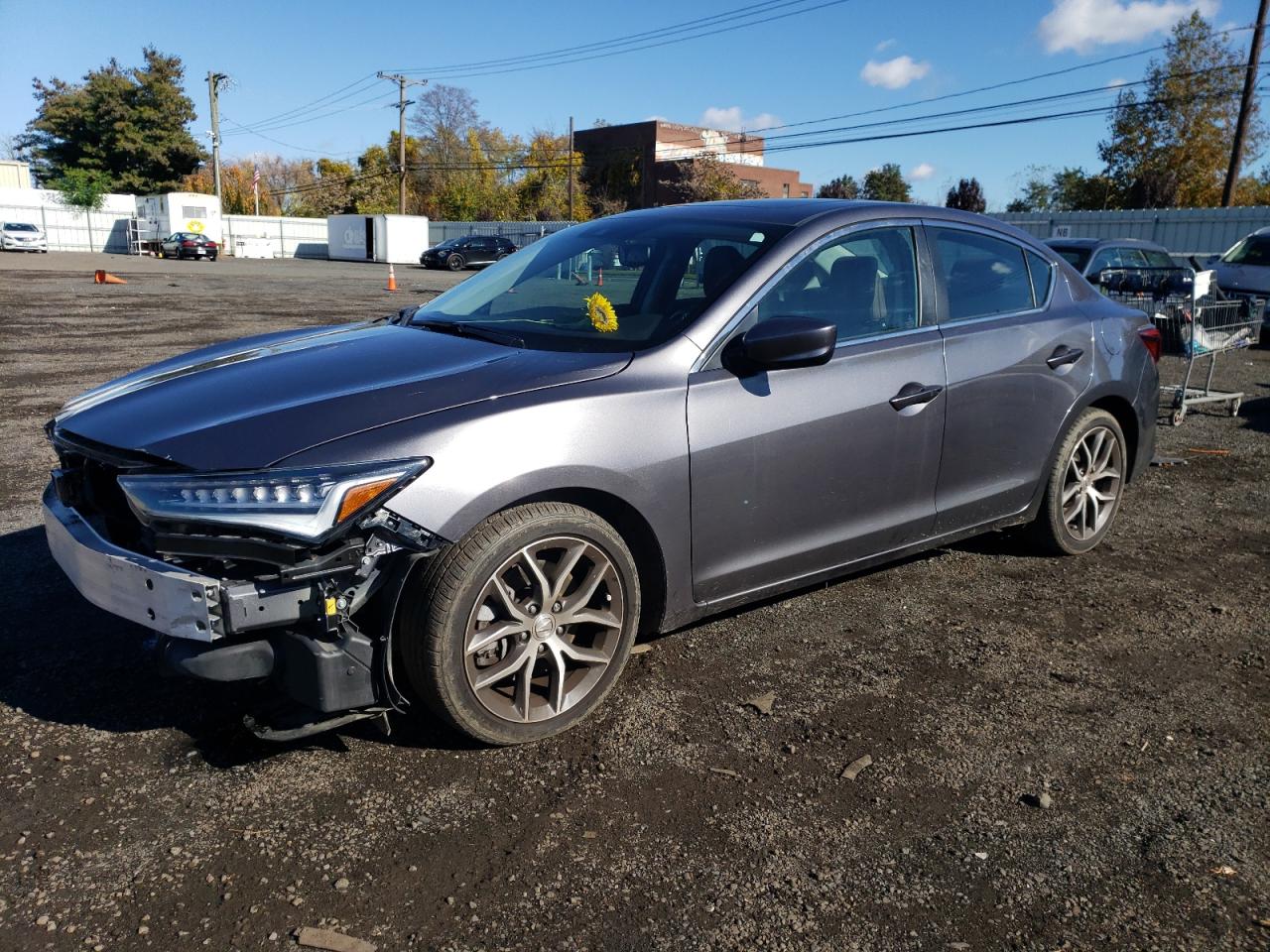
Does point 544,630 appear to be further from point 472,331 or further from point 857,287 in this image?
point 857,287

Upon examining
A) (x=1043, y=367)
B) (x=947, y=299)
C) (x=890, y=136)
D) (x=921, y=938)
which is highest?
(x=890, y=136)

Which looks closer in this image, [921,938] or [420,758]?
[921,938]

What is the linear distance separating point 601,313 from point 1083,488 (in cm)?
273

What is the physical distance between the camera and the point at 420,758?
3049 mm

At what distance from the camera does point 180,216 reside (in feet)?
187

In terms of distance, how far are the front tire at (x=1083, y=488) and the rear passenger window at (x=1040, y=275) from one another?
0.61m

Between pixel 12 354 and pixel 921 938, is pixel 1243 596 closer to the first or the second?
pixel 921 938

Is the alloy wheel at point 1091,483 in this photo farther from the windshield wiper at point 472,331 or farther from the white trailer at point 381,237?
the white trailer at point 381,237

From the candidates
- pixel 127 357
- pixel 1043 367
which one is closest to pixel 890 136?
pixel 127 357

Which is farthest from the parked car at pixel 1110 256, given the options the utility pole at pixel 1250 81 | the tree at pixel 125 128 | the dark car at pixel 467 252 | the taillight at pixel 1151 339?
the tree at pixel 125 128

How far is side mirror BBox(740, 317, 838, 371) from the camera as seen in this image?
3320mm

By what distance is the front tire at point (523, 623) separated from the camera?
2822mm

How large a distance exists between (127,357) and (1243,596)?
37.2 feet

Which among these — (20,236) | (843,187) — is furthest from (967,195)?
(20,236)
